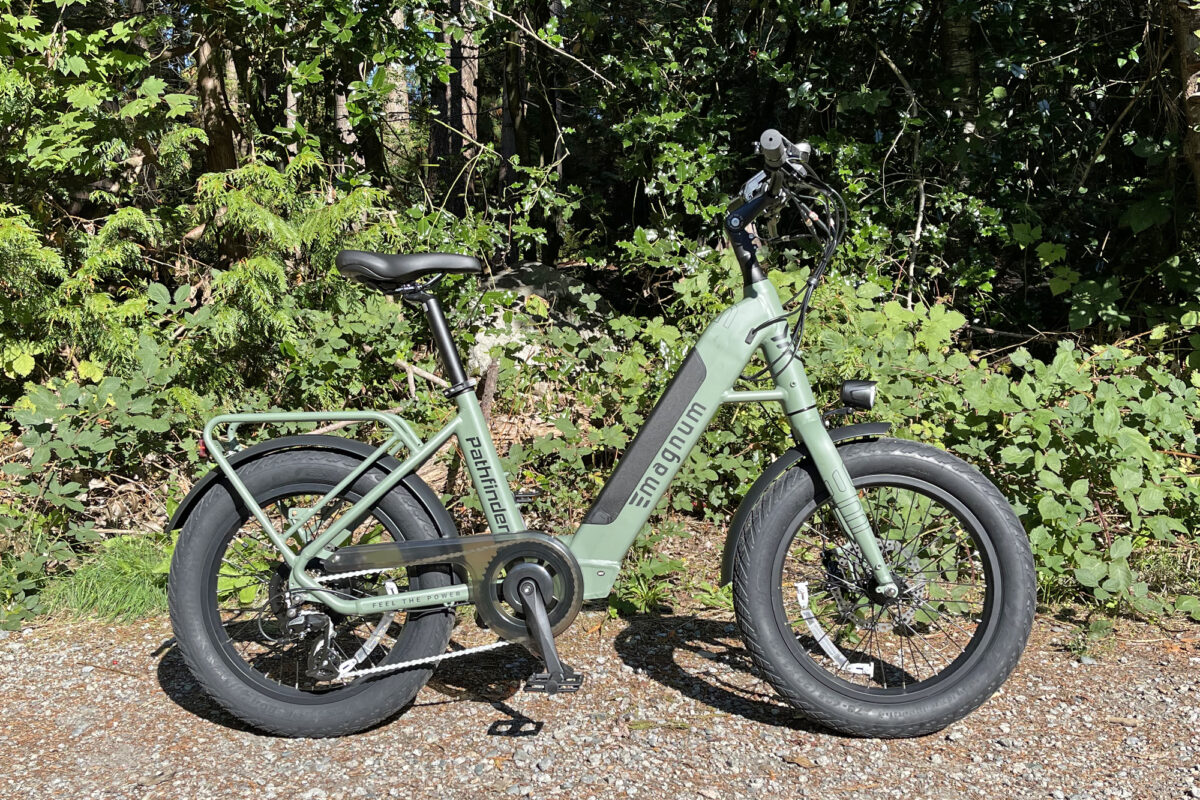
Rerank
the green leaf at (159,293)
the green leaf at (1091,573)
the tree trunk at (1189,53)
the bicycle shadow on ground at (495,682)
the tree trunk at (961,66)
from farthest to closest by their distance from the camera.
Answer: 1. the tree trunk at (961,66)
2. the green leaf at (159,293)
3. the tree trunk at (1189,53)
4. the green leaf at (1091,573)
5. the bicycle shadow on ground at (495,682)

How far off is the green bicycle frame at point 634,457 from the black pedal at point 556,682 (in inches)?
9.6

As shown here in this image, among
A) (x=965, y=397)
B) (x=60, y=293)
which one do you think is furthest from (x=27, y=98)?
(x=965, y=397)

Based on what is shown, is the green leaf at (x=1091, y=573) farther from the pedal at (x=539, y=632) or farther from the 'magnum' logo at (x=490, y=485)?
the 'magnum' logo at (x=490, y=485)

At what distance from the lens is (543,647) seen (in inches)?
101

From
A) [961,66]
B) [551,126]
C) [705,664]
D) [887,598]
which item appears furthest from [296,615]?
[551,126]

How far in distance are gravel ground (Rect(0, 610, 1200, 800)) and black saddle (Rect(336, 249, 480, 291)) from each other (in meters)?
1.27

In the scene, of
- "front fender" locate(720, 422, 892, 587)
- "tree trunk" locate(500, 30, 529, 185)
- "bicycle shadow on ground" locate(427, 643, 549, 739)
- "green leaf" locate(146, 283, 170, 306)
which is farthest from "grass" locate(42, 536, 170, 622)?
"tree trunk" locate(500, 30, 529, 185)

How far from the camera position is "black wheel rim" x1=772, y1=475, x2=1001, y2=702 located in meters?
2.58

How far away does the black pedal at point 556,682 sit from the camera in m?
2.55

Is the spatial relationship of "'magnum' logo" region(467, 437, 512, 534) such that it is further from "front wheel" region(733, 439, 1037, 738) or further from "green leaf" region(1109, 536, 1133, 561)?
"green leaf" region(1109, 536, 1133, 561)

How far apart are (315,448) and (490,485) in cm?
50

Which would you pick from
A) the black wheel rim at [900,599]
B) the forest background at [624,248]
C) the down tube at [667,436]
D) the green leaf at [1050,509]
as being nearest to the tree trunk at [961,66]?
the forest background at [624,248]

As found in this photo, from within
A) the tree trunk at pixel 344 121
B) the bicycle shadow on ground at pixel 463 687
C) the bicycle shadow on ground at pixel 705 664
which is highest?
the tree trunk at pixel 344 121

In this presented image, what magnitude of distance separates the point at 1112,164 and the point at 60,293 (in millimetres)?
5356
